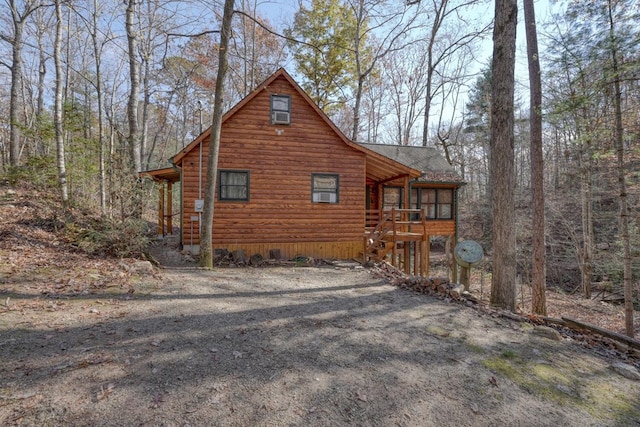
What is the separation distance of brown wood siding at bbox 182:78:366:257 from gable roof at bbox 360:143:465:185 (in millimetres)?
5557

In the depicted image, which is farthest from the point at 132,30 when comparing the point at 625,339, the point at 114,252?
the point at 625,339

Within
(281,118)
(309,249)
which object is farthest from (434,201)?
(281,118)

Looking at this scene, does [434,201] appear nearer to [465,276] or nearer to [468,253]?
[465,276]

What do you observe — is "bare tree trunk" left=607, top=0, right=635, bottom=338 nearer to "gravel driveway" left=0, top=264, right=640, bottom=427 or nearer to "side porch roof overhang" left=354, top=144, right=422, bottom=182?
"gravel driveway" left=0, top=264, right=640, bottom=427

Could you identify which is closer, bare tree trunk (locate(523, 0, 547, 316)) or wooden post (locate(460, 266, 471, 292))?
bare tree trunk (locate(523, 0, 547, 316))

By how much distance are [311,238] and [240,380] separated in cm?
744

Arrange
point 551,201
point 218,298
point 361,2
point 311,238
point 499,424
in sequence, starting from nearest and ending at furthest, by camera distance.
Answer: point 499,424, point 218,298, point 311,238, point 551,201, point 361,2

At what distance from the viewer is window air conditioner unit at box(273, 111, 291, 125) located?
9852 millimetres

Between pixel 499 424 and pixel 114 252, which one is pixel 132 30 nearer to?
pixel 114 252

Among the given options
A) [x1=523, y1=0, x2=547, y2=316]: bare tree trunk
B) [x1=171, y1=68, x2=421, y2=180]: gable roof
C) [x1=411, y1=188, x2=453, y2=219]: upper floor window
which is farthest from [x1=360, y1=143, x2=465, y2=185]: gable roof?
[x1=523, y1=0, x2=547, y2=316]: bare tree trunk

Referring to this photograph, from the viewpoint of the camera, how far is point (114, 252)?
24.0ft

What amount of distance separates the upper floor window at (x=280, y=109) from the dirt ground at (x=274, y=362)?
19.1ft

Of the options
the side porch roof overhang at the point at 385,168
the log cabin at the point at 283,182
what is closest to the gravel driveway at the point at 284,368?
the log cabin at the point at 283,182

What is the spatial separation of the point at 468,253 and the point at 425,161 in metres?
8.33
